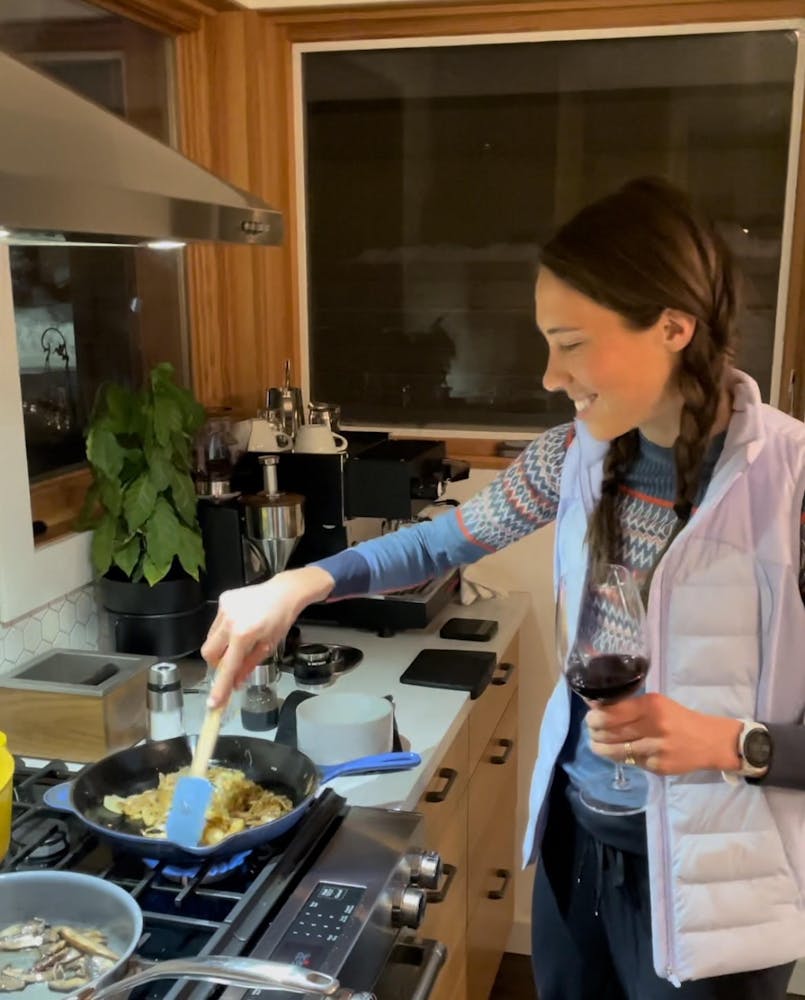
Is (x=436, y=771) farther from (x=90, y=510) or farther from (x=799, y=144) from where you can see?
(x=799, y=144)

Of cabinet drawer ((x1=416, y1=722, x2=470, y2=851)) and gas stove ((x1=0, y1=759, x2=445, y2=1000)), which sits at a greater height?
gas stove ((x1=0, y1=759, x2=445, y2=1000))

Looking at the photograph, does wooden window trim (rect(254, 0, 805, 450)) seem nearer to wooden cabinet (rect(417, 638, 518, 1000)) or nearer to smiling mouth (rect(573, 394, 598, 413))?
wooden cabinet (rect(417, 638, 518, 1000))

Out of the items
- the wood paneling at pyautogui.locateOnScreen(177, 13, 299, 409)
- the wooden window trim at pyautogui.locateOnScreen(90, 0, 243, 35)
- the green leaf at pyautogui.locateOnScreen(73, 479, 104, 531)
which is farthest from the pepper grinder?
the wooden window trim at pyautogui.locateOnScreen(90, 0, 243, 35)

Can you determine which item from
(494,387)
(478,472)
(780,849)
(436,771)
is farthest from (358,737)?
(494,387)

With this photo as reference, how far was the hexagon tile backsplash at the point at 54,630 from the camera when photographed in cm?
178

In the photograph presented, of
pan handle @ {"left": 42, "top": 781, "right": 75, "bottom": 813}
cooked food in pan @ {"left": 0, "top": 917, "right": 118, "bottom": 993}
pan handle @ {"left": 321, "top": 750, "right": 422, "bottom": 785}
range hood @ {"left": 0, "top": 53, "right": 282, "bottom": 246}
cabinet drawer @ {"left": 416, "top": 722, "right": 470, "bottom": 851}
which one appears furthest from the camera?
cabinet drawer @ {"left": 416, "top": 722, "right": 470, "bottom": 851}

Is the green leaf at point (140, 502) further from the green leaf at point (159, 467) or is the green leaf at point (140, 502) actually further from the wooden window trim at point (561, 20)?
the wooden window trim at point (561, 20)

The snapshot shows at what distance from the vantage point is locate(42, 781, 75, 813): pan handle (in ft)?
4.50

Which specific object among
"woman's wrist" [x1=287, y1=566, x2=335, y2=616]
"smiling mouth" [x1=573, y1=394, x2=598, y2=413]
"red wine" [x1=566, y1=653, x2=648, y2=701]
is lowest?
"red wine" [x1=566, y1=653, x2=648, y2=701]

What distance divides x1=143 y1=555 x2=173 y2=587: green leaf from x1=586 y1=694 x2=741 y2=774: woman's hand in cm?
101

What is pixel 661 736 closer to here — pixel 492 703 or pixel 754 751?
pixel 754 751

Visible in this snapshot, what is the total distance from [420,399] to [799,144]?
1092mm

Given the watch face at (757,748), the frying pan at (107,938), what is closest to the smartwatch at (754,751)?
the watch face at (757,748)

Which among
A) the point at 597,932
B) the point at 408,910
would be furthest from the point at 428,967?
the point at 597,932
